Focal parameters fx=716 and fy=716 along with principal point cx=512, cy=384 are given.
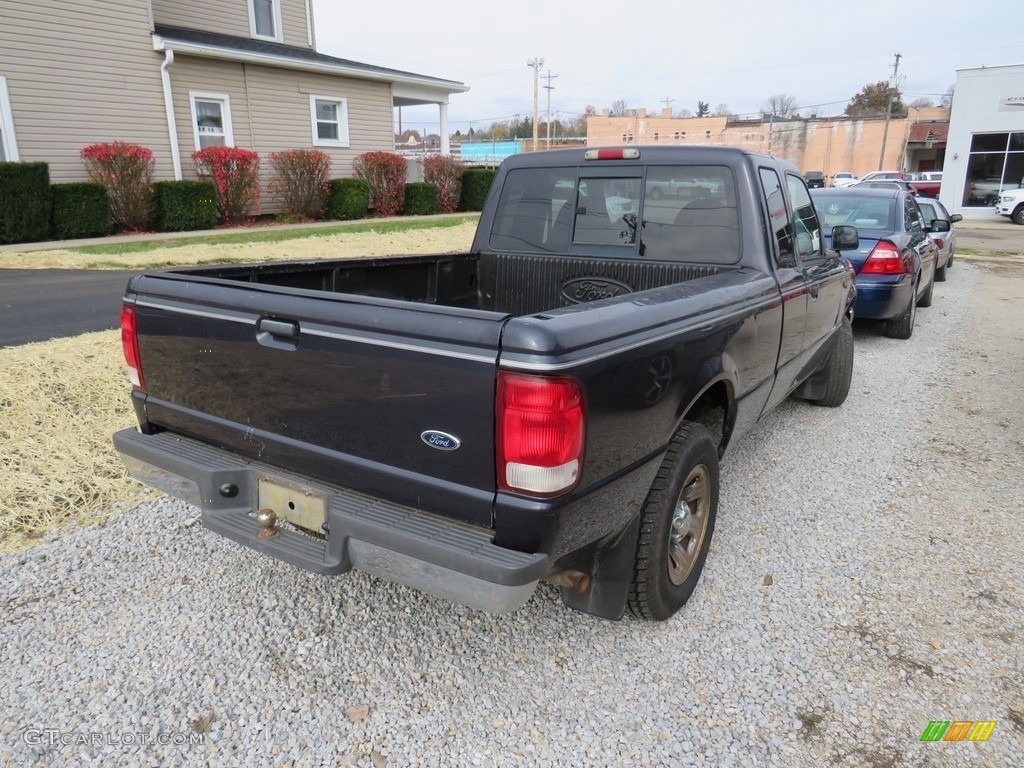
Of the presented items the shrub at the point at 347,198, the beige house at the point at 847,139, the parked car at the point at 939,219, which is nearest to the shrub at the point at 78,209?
the shrub at the point at 347,198

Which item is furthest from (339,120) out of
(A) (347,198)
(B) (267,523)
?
(B) (267,523)

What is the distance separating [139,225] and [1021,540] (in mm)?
15773

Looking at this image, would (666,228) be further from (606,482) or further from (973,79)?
(973,79)

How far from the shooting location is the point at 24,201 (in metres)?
12.9

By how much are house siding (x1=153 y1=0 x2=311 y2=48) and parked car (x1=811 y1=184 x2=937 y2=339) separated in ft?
52.7

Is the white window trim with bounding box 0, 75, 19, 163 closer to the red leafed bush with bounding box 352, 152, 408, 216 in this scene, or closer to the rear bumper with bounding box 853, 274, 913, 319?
the red leafed bush with bounding box 352, 152, 408, 216

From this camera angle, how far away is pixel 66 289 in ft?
30.1

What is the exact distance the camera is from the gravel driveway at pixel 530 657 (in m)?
2.38

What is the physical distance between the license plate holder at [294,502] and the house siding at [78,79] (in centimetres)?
1463

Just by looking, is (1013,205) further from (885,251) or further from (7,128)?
(7,128)

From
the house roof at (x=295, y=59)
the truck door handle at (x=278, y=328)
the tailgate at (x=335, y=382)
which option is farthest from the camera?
the house roof at (x=295, y=59)

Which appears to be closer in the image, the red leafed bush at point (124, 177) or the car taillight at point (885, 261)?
the car taillight at point (885, 261)

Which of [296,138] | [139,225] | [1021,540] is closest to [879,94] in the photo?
[296,138]

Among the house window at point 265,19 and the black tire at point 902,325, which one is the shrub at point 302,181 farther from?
the black tire at point 902,325
